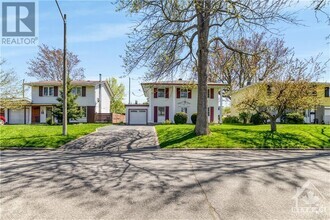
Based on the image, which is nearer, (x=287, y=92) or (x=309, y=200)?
(x=309, y=200)

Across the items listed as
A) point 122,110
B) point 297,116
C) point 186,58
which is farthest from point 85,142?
point 122,110

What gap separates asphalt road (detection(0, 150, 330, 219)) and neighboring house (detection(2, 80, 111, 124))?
24.1 meters

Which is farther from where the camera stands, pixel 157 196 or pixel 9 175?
pixel 9 175

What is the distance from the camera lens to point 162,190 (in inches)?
205

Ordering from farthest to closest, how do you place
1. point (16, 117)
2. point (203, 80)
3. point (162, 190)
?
point (16, 117)
point (203, 80)
point (162, 190)

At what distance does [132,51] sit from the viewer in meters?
13.7

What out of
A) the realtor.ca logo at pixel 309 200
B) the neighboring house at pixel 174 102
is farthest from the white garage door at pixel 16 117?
the realtor.ca logo at pixel 309 200

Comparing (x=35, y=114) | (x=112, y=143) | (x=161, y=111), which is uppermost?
(x=161, y=111)

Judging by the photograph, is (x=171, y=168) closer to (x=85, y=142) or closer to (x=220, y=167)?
(x=220, y=167)

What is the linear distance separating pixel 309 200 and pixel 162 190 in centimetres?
297

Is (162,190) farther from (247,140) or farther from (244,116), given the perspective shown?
(244,116)

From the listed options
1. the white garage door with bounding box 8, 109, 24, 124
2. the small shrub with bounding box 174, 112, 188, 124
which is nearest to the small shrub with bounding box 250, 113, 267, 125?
the small shrub with bounding box 174, 112, 188, 124

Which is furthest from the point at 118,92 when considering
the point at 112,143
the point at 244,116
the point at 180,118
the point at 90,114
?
the point at 112,143

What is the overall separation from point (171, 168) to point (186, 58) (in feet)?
31.5
